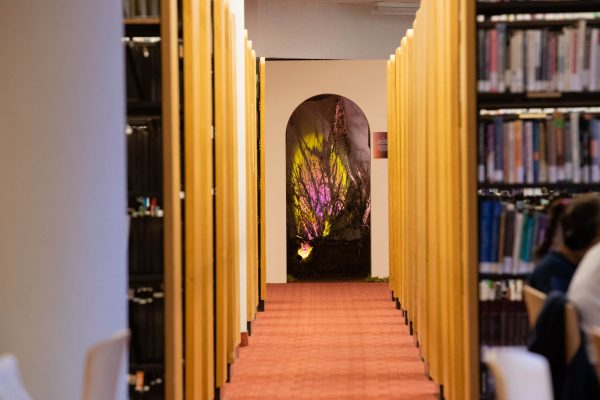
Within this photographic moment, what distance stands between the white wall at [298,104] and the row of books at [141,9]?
10581 mm

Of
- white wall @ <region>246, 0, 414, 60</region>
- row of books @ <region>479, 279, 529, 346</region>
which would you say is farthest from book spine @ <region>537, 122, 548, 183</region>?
white wall @ <region>246, 0, 414, 60</region>

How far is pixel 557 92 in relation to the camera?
16.2ft

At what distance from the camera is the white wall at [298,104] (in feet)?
51.1

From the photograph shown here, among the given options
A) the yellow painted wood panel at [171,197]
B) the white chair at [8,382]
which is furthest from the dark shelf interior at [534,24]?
the white chair at [8,382]

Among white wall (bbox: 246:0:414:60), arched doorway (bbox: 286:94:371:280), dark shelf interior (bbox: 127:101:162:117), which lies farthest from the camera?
arched doorway (bbox: 286:94:371:280)

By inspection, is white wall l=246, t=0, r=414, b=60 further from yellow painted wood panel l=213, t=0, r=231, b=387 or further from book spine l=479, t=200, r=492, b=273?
book spine l=479, t=200, r=492, b=273

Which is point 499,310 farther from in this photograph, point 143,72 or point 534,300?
point 143,72

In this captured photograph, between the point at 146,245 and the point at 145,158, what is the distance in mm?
437

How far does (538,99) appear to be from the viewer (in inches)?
205

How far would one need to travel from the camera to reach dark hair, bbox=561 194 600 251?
4441mm

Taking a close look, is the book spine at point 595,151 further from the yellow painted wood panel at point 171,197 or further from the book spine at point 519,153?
the yellow painted wood panel at point 171,197

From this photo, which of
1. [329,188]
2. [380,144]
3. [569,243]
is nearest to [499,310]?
[569,243]

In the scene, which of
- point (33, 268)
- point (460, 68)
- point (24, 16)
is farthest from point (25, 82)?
point (460, 68)

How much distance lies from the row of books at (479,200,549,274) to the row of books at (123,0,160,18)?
6.31 ft
